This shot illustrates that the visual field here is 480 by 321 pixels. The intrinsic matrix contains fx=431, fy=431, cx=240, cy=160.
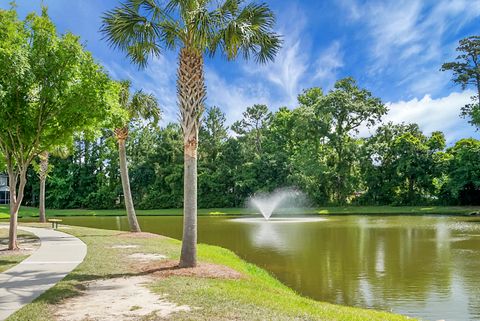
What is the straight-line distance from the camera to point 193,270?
37.1 feet

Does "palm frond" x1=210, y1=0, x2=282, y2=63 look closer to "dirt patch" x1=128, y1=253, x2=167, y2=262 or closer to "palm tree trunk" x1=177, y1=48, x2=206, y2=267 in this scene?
"palm tree trunk" x1=177, y1=48, x2=206, y2=267

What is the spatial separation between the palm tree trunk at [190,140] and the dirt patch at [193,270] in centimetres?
35

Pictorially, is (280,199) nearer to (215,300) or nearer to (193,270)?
(193,270)

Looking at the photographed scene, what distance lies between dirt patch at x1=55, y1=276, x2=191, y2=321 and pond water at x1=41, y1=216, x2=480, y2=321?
180 inches

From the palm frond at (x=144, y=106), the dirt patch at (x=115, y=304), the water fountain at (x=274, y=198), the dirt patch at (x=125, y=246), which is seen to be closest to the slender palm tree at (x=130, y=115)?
the palm frond at (x=144, y=106)

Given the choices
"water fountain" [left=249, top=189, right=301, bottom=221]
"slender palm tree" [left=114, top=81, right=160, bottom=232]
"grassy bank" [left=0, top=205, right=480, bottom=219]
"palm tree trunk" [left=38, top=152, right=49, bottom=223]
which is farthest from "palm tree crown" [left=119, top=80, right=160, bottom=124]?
"water fountain" [left=249, top=189, right=301, bottom=221]

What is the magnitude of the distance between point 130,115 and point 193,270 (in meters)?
14.4

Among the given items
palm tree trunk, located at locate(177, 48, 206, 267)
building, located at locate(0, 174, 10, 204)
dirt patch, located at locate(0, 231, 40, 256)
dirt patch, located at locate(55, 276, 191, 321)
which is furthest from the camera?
building, located at locate(0, 174, 10, 204)

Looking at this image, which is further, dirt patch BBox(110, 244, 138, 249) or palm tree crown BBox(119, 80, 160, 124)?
palm tree crown BBox(119, 80, 160, 124)

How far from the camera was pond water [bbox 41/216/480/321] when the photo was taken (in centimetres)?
1028

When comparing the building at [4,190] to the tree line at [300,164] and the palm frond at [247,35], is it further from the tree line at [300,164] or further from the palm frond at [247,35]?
the palm frond at [247,35]

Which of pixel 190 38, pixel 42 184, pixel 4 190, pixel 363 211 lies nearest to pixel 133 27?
pixel 190 38

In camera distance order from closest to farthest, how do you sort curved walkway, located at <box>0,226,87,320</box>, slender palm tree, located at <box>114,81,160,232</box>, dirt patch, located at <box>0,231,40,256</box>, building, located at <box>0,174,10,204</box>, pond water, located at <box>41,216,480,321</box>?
curved walkway, located at <box>0,226,87,320</box> < pond water, located at <box>41,216,480,321</box> < dirt patch, located at <box>0,231,40,256</box> < slender palm tree, located at <box>114,81,160,232</box> < building, located at <box>0,174,10,204</box>

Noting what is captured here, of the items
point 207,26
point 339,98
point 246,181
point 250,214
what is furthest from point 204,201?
point 207,26
